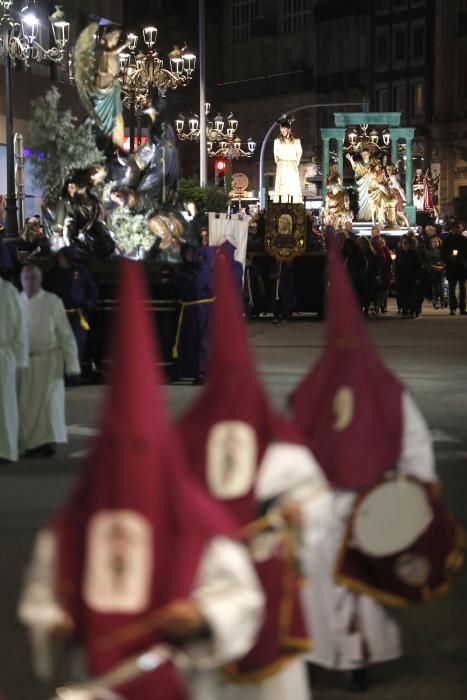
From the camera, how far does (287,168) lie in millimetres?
49625

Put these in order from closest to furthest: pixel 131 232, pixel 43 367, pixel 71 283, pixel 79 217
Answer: pixel 43 367 < pixel 71 283 < pixel 79 217 < pixel 131 232

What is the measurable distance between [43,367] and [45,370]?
0.12 feet

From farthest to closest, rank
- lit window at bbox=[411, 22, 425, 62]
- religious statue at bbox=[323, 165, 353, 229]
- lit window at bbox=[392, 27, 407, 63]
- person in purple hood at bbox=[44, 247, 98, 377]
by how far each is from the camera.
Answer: lit window at bbox=[392, 27, 407, 63], lit window at bbox=[411, 22, 425, 62], religious statue at bbox=[323, 165, 353, 229], person in purple hood at bbox=[44, 247, 98, 377]

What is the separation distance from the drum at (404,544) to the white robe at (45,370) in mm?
6837

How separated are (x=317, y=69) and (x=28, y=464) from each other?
92.1 m

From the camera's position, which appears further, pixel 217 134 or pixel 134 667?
pixel 217 134

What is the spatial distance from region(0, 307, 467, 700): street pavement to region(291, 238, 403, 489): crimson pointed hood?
105 centimetres

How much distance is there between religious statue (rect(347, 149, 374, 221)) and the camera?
54281 millimetres

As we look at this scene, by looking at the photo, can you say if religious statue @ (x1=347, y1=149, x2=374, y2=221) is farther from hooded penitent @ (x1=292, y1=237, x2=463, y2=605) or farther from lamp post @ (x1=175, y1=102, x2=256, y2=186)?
hooded penitent @ (x1=292, y1=237, x2=463, y2=605)

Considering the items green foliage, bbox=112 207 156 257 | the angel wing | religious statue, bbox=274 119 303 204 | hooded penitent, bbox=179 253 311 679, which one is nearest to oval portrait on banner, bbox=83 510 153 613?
hooded penitent, bbox=179 253 311 679

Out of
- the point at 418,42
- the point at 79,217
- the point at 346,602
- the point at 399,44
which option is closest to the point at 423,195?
the point at 418,42

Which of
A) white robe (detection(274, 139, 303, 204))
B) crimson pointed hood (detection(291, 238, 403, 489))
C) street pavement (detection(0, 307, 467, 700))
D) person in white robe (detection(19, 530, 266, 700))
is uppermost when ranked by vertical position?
white robe (detection(274, 139, 303, 204))

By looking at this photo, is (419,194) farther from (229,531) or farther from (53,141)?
(229,531)

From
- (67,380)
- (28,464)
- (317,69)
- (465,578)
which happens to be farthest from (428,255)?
(317,69)
